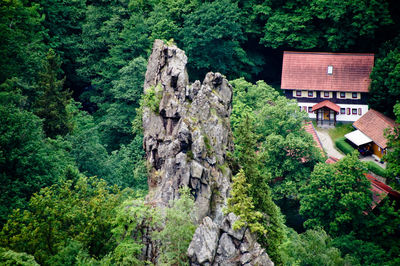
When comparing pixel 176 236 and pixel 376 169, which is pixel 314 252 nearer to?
pixel 176 236

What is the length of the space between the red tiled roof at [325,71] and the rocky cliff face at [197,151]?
27.1 metres

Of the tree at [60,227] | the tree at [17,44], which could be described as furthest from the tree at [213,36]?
the tree at [60,227]

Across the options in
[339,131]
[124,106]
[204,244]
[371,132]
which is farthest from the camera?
[339,131]

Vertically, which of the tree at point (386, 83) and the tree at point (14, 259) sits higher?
the tree at point (386, 83)

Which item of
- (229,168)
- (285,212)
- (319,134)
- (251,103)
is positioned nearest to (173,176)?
(229,168)

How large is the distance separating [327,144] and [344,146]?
2914 millimetres

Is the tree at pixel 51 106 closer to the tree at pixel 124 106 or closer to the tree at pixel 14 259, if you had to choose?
the tree at pixel 124 106

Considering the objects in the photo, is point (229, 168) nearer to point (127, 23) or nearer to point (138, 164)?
point (138, 164)

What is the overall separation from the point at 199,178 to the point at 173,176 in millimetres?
2085

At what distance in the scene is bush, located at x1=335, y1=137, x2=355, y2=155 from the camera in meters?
56.4

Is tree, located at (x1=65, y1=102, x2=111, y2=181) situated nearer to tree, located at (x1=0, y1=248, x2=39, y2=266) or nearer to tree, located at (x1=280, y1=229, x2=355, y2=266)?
tree, located at (x1=0, y1=248, x2=39, y2=266)

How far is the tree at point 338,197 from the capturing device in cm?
4356

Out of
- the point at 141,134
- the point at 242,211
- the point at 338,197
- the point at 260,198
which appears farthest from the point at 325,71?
the point at 242,211

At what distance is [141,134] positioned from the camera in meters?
53.8
